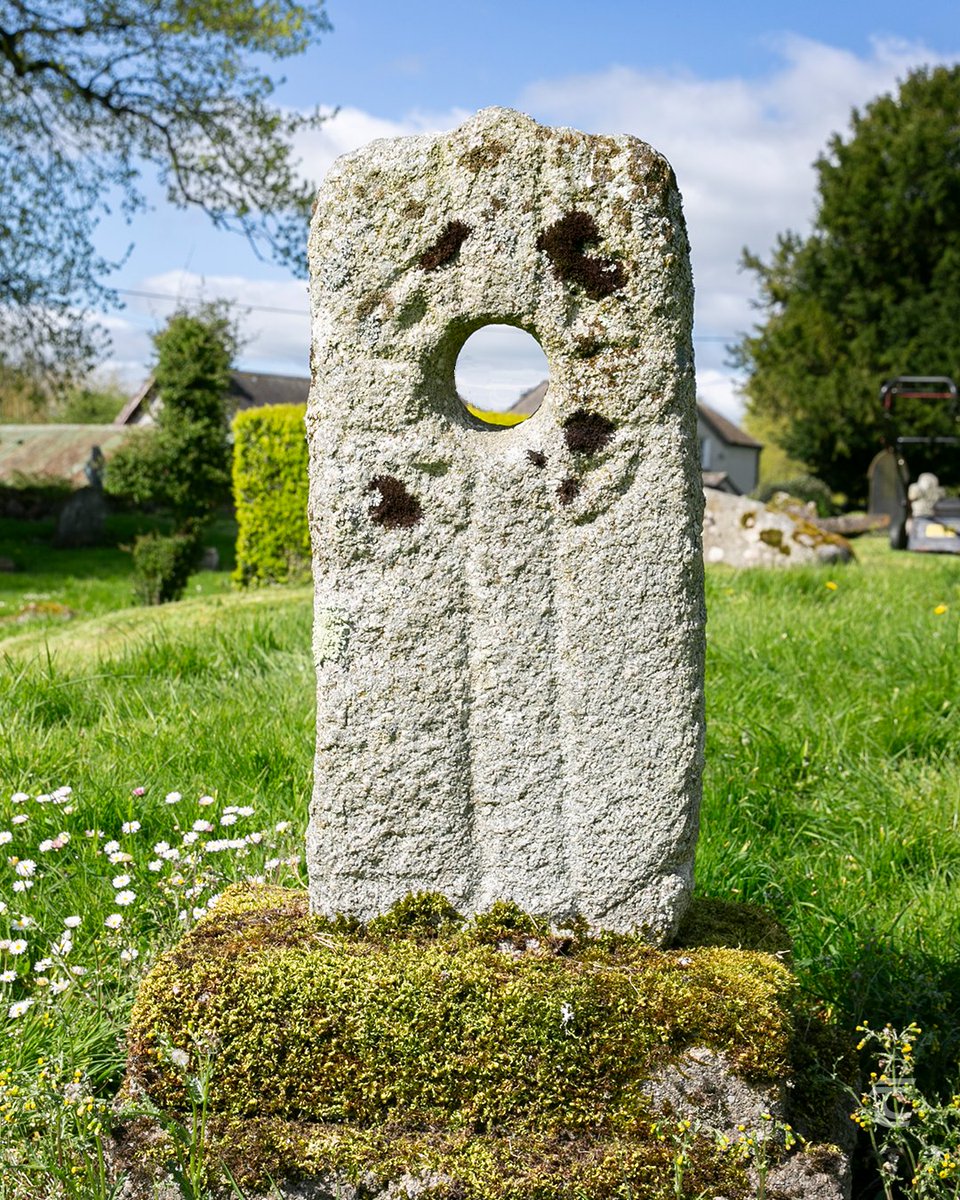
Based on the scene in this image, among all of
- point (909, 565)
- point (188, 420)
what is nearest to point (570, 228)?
point (188, 420)

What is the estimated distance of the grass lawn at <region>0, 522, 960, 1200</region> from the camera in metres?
2.76

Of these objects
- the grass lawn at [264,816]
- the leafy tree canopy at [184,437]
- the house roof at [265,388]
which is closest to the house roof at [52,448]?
the leafy tree canopy at [184,437]

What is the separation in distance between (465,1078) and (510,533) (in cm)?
116

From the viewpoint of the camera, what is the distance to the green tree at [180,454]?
1137 centimetres

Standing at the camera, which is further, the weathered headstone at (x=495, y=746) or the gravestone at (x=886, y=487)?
the gravestone at (x=886, y=487)

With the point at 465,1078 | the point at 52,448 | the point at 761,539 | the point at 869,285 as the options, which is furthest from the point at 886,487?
the point at 465,1078

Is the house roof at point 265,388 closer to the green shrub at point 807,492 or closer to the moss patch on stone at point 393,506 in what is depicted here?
the green shrub at point 807,492

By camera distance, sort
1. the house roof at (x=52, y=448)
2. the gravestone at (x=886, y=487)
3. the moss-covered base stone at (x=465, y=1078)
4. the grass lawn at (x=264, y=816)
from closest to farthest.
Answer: the moss-covered base stone at (x=465, y=1078)
the grass lawn at (x=264, y=816)
the gravestone at (x=886, y=487)
the house roof at (x=52, y=448)

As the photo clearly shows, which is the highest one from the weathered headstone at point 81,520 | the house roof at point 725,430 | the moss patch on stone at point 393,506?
the house roof at point 725,430

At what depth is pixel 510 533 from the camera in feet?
7.61

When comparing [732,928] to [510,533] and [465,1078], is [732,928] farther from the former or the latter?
[510,533]

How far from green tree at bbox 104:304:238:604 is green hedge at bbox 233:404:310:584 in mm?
829

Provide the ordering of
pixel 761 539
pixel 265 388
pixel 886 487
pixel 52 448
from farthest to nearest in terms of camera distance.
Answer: pixel 265 388 → pixel 52 448 → pixel 886 487 → pixel 761 539

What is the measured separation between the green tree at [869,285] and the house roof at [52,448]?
56.5 feet
